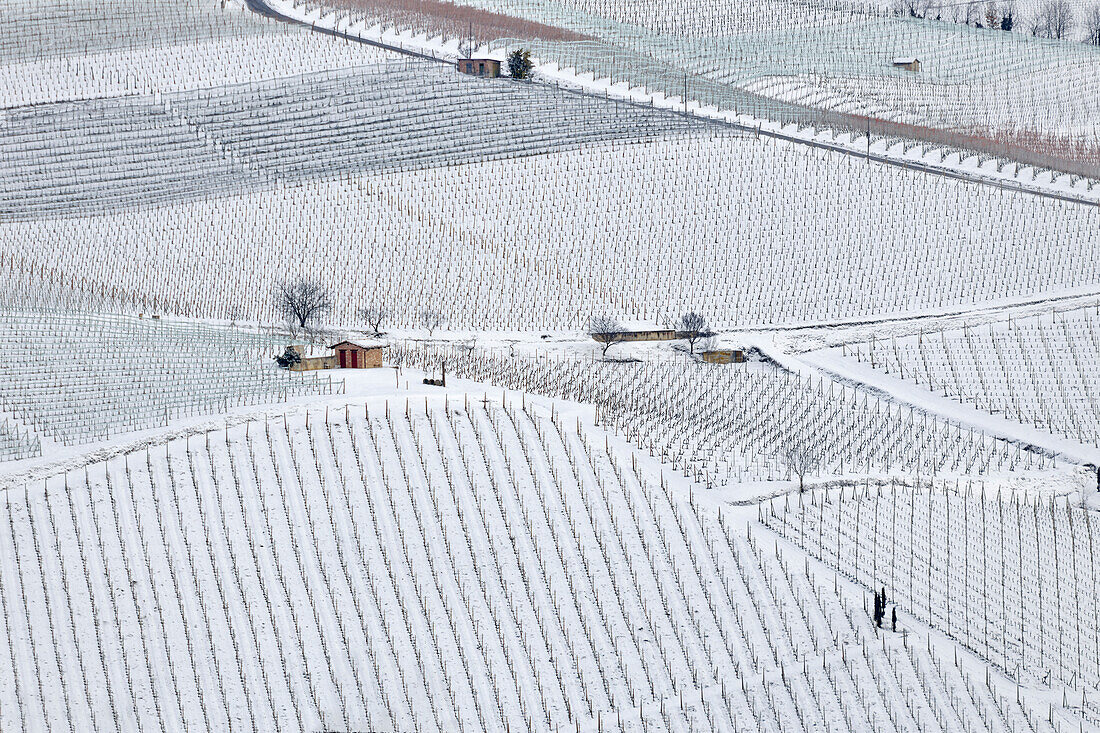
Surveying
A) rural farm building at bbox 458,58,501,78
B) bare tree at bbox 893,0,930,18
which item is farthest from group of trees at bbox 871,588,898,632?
bare tree at bbox 893,0,930,18

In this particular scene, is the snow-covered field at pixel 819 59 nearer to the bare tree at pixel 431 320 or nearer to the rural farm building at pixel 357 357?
the bare tree at pixel 431 320

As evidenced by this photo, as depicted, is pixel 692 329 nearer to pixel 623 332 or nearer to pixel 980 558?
pixel 623 332

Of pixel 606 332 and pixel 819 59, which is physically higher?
pixel 819 59

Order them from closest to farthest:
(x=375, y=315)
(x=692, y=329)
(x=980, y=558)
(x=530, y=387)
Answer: (x=980, y=558) → (x=530, y=387) → (x=692, y=329) → (x=375, y=315)

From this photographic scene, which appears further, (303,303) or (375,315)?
(375,315)

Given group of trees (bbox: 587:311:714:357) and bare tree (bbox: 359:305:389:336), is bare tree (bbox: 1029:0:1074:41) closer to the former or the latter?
group of trees (bbox: 587:311:714:357)

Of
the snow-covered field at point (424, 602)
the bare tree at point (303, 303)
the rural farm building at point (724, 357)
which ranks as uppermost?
the snow-covered field at point (424, 602)

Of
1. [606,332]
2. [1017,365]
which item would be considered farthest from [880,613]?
[606,332]

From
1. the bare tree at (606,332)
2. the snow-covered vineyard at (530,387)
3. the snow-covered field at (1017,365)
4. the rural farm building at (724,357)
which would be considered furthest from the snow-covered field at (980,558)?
the bare tree at (606,332)
